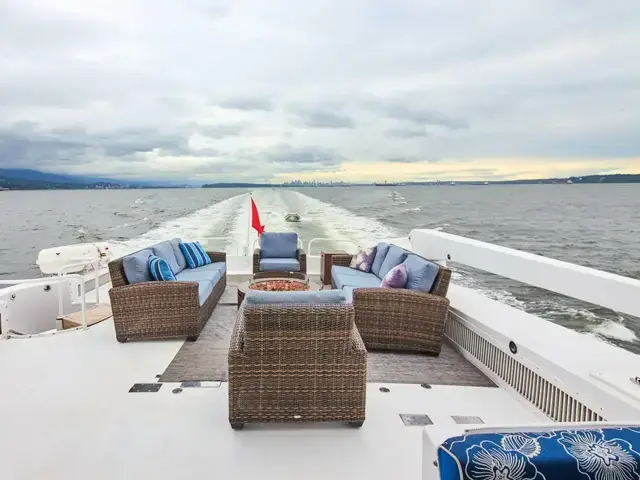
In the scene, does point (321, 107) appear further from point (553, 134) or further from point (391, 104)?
point (553, 134)

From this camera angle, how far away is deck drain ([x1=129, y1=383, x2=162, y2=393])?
252 cm

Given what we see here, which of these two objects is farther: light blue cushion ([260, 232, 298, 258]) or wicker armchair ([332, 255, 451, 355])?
light blue cushion ([260, 232, 298, 258])

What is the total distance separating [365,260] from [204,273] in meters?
1.75

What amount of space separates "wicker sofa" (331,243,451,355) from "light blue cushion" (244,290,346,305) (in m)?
1.08

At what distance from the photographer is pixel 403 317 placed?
3.16m

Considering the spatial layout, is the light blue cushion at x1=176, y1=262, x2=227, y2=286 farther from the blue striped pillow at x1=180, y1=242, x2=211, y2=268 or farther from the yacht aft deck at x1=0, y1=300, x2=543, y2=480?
the yacht aft deck at x1=0, y1=300, x2=543, y2=480

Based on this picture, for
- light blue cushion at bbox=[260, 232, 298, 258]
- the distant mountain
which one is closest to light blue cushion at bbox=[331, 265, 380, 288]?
light blue cushion at bbox=[260, 232, 298, 258]

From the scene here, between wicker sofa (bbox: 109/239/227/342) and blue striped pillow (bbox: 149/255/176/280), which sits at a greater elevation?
blue striped pillow (bbox: 149/255/176/280)

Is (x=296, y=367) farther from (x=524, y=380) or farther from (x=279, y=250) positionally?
(x=279, y=250)

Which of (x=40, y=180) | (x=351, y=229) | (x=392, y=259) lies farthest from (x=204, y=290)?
(x=40, y=180)

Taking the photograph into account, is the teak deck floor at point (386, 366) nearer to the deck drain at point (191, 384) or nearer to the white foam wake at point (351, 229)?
the deck drain at point (191, 384)

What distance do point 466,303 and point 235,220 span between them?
14.4m

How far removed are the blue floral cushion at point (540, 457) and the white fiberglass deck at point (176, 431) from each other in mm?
1160

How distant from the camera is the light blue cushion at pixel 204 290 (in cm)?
360
